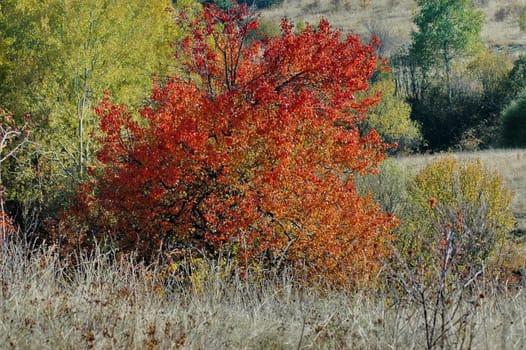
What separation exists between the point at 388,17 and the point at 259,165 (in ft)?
237

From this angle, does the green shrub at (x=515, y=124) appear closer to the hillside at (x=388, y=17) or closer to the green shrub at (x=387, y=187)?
the green shrub at (x=387, y=187)

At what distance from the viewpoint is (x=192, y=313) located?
5320 mm

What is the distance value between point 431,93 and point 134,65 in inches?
1171

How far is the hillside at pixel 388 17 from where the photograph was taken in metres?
70.5

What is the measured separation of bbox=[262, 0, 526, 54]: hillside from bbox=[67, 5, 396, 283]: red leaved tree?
52519 mm

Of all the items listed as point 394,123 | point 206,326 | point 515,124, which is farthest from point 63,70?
point 515,124

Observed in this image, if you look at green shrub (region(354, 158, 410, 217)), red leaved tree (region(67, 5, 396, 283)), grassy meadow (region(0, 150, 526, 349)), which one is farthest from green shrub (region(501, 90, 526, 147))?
grassy meadow (region(0, 150, 526, 349))

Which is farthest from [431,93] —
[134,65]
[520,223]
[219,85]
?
[219,85]

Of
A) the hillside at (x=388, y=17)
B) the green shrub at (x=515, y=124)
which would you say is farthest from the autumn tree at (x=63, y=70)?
the hillside at (x=388, y=17)

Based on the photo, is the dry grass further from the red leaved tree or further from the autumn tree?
the autumn tree

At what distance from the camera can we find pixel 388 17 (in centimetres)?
8325

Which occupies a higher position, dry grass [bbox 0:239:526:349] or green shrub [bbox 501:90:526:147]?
dry grass [bbox 0:239:526:349]

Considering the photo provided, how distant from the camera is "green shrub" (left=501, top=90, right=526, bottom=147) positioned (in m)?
42.2

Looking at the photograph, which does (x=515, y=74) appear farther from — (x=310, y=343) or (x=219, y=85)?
(x=310, y=343)
